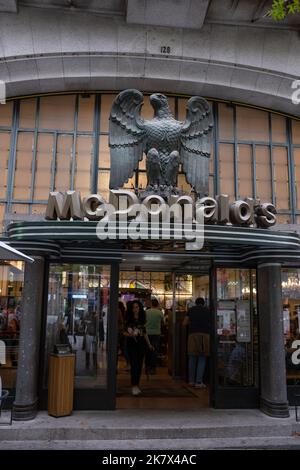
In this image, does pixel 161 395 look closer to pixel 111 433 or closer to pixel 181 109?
pixel 111 433

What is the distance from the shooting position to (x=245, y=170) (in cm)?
1132

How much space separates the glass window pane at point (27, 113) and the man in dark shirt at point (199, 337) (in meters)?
5.66

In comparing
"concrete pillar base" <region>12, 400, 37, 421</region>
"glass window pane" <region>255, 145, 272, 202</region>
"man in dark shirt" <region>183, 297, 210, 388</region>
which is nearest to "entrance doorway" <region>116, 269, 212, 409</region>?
"man in dark shirt" <region>183, 297, 210, 388</region>

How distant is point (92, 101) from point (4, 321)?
17.8ft

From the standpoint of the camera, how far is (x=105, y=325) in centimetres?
916

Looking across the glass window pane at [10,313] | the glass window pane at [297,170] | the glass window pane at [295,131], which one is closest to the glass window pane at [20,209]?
the glass window pane at [10,313]

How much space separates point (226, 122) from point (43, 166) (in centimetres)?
448

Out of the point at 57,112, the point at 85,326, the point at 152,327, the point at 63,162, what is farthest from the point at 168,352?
the point at 57,112

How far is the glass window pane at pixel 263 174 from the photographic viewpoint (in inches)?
444

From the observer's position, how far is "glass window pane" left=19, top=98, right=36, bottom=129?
35.6ft

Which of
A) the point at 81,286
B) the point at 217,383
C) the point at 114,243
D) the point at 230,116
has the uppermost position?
the point at 230,116
